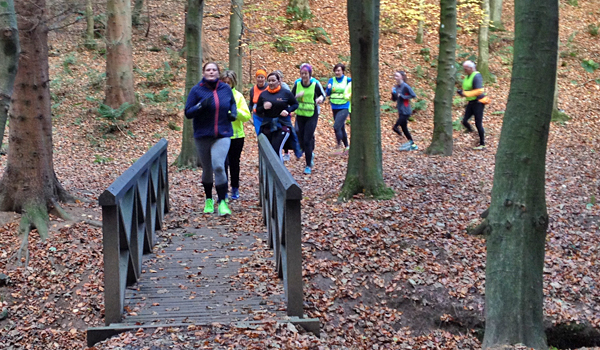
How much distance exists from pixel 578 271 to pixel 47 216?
7.12m

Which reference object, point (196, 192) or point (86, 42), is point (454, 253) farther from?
point (86, 42)

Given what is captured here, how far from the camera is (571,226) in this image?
7.72 metres

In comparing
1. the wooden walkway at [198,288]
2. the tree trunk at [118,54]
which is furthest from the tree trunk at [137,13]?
the wooden walkway at [198,288]

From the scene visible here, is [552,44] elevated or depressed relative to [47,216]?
elevated

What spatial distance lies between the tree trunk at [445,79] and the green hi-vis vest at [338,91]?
225cm

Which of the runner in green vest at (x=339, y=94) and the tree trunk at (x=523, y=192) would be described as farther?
the runner in green vest at (x=339, y=94)

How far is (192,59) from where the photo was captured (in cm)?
1220

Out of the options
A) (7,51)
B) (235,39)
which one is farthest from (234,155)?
(235,39)

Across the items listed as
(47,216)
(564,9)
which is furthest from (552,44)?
(564,9)

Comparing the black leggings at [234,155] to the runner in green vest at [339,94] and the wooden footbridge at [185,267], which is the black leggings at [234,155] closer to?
the wooden footbridge at [185,267]

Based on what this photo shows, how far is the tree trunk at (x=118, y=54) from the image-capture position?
15.6 metres

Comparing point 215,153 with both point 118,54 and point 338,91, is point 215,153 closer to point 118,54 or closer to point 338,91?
point 338,91

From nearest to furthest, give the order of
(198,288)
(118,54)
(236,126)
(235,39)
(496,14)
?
1. (198,288)
2. (236,126)
3. (118,54)
4. (235,39)
5. (496,14)

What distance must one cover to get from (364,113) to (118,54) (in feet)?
33.3
